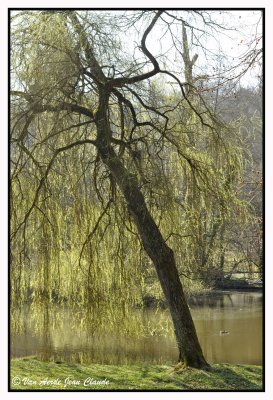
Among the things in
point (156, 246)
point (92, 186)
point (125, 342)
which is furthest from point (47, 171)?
point (125, 342)

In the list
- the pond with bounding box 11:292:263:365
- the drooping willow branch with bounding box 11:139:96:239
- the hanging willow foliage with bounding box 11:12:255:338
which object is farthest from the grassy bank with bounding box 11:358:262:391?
the drooping willow branch with bounding box 11:139:96:239

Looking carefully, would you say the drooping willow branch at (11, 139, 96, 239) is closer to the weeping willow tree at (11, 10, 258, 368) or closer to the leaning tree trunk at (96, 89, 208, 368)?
the weeping willow tree at (11, 10, 258, 368)

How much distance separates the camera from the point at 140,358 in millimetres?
4824

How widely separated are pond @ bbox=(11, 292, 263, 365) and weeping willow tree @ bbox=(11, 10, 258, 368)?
17 centimetres

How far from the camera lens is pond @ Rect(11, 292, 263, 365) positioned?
4.62m

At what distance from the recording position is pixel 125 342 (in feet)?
15.9

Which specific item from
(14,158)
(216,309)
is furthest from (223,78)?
(216,309)

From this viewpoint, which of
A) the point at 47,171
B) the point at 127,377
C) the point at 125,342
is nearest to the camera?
the point at 127,377

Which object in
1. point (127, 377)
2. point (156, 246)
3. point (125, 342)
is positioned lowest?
point (127, 377)

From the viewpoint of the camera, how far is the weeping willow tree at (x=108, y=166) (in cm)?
439

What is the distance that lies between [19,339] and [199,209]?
181 cm

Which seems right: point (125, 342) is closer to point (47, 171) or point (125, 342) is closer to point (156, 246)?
point (156, 246)

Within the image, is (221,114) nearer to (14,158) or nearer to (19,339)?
(14,158)

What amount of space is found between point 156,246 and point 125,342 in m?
0.90
